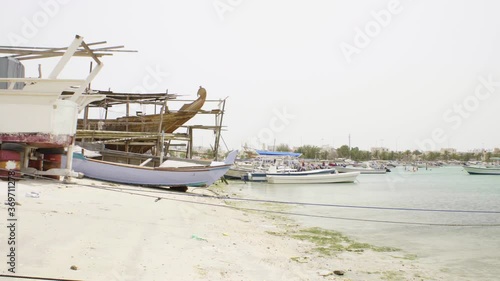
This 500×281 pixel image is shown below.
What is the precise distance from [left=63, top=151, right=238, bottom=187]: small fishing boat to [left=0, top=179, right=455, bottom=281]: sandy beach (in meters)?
5.63

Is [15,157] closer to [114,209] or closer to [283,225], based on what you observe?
[114,209]

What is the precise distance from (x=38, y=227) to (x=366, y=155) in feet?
466

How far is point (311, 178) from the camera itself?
3975 cm

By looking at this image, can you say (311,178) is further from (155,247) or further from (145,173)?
(155,247)

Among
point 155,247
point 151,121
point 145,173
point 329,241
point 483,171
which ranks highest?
point 151,121

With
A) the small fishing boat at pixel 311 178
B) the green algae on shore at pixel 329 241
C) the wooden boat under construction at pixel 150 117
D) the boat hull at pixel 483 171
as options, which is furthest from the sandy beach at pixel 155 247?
the boat hull at pixel 483 171

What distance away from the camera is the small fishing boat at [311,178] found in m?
38.2

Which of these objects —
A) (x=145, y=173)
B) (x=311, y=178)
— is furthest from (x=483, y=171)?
(x=145, y=173)

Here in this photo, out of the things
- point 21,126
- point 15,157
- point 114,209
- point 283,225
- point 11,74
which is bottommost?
point 283,225

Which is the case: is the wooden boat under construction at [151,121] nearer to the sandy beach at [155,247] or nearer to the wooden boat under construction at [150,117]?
the wooden boat under construction at [150,117]

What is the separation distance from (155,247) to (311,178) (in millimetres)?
35082

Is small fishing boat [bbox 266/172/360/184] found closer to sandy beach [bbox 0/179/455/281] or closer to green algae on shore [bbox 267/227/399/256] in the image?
green algae on shore [bbox 267/227/399/256]

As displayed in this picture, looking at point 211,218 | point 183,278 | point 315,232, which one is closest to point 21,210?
point 183,278

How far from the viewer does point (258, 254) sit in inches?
271
